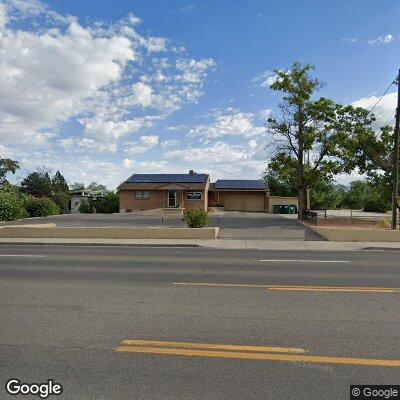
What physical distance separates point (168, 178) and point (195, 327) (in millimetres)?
42681

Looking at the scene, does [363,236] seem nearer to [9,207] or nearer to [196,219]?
[196,219]

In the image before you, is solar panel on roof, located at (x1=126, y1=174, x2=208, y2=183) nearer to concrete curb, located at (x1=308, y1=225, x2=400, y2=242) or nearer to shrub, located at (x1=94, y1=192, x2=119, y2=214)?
shrub, located at (x1=94, y1=192, x2=119, y2=214)

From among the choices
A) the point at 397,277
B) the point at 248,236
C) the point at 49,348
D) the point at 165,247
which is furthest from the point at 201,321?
the point at 248,236

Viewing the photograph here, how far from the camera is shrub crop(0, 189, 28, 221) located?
28875mm

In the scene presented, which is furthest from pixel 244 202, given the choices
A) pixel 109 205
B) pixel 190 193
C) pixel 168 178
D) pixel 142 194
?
pixel 109 205

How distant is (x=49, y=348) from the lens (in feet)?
15.7

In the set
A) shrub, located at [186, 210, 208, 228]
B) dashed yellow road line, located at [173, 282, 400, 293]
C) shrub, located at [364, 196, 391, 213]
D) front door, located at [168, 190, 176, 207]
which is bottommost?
dashed yellow road line, located at [173, 282, 400, 293]

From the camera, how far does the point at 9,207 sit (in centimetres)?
2906

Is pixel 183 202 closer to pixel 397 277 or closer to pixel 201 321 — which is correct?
pixel 397 277

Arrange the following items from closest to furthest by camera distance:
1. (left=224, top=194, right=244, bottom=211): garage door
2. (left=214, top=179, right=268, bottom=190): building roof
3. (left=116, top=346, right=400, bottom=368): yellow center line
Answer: (left=116, top=346, right=400, bottom=368): yellow center line → (left=214, top=179, right=268, bottom=190): building roof → (left=224, top=194, right=244, bottom=211): garage door

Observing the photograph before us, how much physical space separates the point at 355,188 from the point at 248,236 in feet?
176

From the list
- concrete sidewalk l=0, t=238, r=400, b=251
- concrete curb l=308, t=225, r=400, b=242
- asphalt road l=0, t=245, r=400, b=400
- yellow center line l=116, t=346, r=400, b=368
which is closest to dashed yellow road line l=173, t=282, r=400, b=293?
asphalt road l=0, t=245, r=400, b=400

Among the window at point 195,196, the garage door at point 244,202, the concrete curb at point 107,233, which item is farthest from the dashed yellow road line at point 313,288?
the garage door at point 244,202

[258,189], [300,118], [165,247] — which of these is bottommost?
[165,247]
